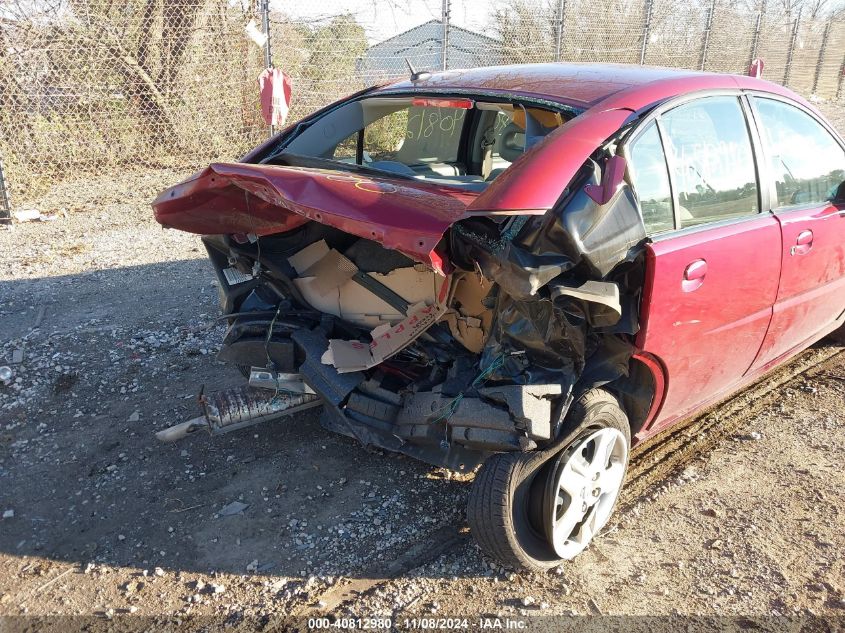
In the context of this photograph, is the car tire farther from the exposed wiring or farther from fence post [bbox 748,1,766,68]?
fence post [bbox 748,1,766,68]

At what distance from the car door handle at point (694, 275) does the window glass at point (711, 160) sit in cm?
19

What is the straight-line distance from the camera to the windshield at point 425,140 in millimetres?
3908

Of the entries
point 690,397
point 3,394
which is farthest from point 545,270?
point 3,394

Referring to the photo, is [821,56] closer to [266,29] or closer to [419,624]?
[266,29]

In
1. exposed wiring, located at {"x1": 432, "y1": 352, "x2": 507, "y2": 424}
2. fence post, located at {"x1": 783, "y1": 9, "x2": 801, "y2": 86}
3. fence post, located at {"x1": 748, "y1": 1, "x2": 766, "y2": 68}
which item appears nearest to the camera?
exposed wiring, located at {"x1": 432, "y1": 352, "x2": 507, "y2": 424}

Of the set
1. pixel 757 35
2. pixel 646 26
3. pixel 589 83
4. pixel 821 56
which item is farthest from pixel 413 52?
pixel 821 56

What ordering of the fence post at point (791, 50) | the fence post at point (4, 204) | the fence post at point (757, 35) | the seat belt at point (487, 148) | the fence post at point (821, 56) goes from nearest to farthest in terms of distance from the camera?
1. the seat belt at point (487, 148)
2. the fence post at point (4, 204)
3. the fence post at point (757, 35)
4. the fence post at point (791, 50)
5. the fence post at point (821, 56)

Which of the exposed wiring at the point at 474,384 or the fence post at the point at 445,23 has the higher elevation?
the fence post at the point at 445,23

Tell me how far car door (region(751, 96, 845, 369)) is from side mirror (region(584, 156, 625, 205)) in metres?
1.30

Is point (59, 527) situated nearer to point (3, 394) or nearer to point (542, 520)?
point (3, 394)

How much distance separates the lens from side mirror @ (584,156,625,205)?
8.22 feet

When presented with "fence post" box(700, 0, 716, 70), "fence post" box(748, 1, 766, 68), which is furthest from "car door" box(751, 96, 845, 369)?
"fence post" box(748, 1, 766, 68)

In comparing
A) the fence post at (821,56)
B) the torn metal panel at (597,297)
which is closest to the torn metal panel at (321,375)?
the torn metal panel at (597,297)

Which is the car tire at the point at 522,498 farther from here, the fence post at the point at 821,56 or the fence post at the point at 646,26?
the fence post at the point at 821,56
